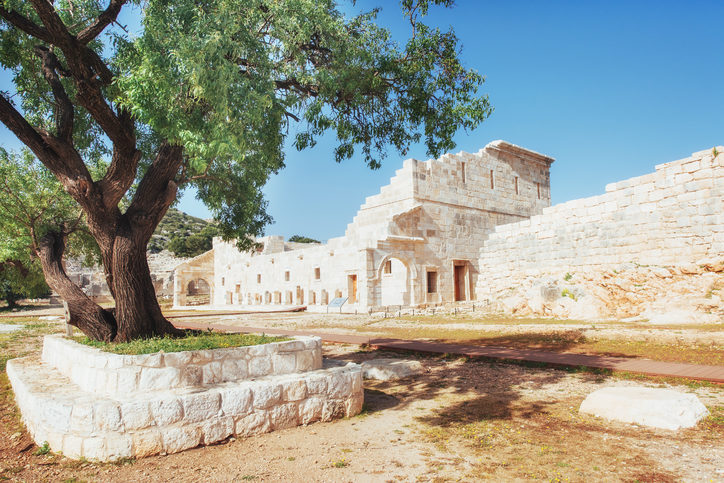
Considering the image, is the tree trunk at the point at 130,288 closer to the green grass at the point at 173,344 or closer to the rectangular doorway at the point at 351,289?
the green grass at the point at 173,344

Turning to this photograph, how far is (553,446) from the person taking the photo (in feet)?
13.6

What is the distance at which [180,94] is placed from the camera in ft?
17.6

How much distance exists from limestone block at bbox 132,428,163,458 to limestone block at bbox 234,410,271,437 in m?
0.74

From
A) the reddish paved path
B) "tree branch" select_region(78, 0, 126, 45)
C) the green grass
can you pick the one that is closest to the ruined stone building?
the reddish paved path

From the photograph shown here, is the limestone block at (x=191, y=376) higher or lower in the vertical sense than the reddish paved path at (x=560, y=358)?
higher

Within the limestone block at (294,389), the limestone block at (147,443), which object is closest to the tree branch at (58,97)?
the limestone block at (147,443)

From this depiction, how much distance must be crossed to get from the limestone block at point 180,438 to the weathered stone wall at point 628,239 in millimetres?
13618

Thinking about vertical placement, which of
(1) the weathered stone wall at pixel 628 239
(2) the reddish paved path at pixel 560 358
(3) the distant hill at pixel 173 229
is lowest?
(2) the reddish paved path at pixel 560 358

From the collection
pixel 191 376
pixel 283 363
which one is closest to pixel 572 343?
pixel 283 363

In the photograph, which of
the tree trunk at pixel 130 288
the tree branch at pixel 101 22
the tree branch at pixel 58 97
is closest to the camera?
the tree branch at pixel 101 22

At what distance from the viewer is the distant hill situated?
66231 millimetres

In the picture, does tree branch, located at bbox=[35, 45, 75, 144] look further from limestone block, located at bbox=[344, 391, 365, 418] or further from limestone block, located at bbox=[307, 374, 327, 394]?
limestone block, located at bbox=[344, 391, 365, 418]

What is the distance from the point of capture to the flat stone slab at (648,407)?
14.6ft

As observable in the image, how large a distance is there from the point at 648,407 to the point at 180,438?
4.82 metres
